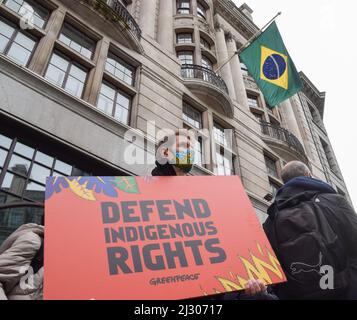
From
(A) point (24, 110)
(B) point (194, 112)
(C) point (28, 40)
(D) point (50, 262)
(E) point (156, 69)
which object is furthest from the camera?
(B) point (194, 112)

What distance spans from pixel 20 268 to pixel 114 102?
7.65 m

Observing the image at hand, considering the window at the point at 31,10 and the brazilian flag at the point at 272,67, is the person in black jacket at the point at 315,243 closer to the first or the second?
the brazilian flag at the point at 272,67

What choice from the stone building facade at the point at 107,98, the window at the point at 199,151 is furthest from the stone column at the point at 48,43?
the window at the point at 199,151

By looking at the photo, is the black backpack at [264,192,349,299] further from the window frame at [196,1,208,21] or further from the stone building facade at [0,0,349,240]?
the window frame at [196,1,208,21]

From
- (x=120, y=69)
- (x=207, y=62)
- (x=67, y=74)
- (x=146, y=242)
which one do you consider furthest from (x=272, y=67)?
(x=146, y=242)

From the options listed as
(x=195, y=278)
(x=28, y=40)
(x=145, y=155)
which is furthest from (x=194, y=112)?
(x=195, y=278)

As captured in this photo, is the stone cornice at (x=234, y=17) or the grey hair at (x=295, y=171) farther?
the stone cornice at (x=234, y=17)

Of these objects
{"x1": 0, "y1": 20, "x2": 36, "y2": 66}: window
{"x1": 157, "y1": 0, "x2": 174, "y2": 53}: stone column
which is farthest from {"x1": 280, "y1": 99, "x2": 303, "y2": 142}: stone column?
{"x1": 0, "y1": 20, "x2": 36, "y2": 66}: window

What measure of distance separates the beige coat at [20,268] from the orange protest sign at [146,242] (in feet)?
1.85

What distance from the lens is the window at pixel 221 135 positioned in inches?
498

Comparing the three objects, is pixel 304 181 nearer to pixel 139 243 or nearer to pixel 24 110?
pixel 139 243

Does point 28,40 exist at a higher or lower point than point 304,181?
higher

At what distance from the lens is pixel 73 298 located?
5.67 ft
